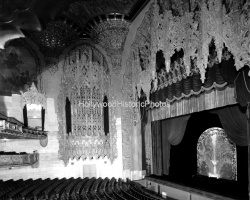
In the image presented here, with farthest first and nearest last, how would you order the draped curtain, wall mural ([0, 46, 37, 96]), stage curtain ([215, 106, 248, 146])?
wall mural ([0, 46, 37, 96])
the draped curtain
stage curtain ([215, 106, 248, 146])

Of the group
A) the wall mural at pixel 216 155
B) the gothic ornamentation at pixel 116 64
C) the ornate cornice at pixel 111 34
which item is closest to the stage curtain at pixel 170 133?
the wall mural at pixel 216 155

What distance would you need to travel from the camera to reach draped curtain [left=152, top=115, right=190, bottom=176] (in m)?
9.26

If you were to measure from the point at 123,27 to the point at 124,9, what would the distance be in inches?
34.1

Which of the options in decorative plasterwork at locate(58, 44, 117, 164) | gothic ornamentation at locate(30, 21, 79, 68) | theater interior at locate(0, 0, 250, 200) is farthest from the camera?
decorative plasterwork at locate(58, 44, 117, 164)

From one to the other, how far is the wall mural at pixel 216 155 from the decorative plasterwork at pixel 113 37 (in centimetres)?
460

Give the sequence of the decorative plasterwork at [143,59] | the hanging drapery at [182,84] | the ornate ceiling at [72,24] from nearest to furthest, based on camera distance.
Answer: the hanging drapery at [182,84] < the decorative plasterwork at [143,59] < the ornate ceiling at [72,24]

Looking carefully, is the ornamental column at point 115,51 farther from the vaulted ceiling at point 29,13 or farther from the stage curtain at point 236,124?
the stage curtain at point 236,124

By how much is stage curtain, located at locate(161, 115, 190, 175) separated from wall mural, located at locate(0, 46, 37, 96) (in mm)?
5569

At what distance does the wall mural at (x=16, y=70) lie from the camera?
10528 mm

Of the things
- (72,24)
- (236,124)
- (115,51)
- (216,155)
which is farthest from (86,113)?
(236,124)

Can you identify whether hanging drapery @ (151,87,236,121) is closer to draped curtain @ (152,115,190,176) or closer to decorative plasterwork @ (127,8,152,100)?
draped curtain @ (152,115,190,176)

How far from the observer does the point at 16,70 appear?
1084cm

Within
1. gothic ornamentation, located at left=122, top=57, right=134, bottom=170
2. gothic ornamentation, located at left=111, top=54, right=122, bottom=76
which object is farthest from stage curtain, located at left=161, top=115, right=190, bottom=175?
gothic ornamentation, located at left=111, top=54, right=122, bottom=76

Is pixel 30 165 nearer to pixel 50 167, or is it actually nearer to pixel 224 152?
pixel 50 167
